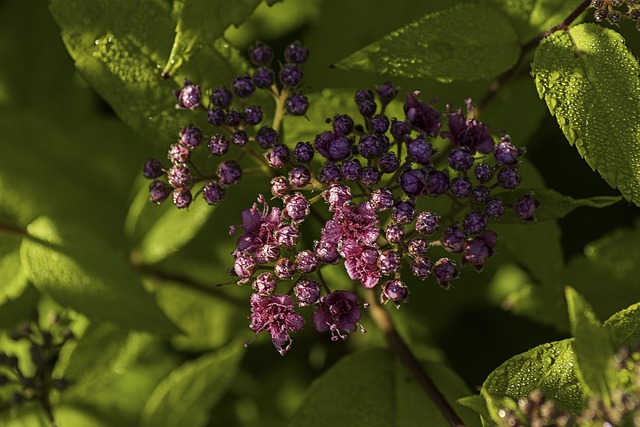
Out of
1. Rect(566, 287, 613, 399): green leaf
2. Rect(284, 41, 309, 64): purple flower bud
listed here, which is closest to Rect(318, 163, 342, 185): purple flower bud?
Rect(284, 41, 309, 64): purple flower bud

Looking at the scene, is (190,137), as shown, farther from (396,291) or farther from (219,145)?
(396,291)

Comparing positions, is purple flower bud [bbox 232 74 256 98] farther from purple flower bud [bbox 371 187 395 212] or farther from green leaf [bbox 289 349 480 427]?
green leaf [bbox 289 349 480 427]

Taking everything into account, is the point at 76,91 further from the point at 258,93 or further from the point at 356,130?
the point at 356,130

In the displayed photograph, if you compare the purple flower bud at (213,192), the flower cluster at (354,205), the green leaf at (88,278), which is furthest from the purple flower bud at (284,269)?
the green leaf at (88,278)

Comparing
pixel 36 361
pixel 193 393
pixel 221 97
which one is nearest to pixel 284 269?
pixel 221 97

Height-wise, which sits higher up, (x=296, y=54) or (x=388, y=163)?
(x=296, y=54)

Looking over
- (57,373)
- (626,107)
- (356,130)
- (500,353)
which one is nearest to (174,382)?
(57,373)
